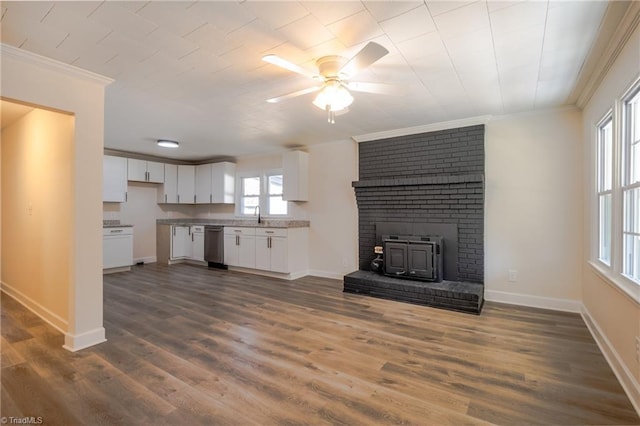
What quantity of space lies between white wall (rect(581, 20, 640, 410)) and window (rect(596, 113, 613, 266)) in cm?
11

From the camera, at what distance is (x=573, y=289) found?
136 inches

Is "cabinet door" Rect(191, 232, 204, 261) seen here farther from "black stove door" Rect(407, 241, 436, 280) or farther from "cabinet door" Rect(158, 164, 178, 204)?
"black stove door" Rect(407, 241, 436, 280)

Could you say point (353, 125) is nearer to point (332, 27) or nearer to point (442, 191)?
point (442, 191)

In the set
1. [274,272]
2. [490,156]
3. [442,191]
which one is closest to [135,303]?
[274,272]

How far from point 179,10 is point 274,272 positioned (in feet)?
13.7

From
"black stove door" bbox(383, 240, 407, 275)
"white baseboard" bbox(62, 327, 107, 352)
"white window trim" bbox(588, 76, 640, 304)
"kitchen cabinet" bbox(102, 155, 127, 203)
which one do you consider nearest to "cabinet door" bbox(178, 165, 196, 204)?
"kitchen cabinet" bbox(102, 155, 127, 203)

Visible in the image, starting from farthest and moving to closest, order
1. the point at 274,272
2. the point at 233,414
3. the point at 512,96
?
1. the point at 274,272
2. the point at 512,96
3. the point at 233,414

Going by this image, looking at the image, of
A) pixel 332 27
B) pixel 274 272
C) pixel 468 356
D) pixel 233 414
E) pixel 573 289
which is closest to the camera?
pixel 233 414

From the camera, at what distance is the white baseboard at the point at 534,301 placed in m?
3.45

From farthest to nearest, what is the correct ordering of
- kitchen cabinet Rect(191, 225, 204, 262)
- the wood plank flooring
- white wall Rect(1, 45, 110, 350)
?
kitchen cabinet Rect(191, 225, 204, 262), white wall Rect(1, 45, 110, 350), the wood plank flooring

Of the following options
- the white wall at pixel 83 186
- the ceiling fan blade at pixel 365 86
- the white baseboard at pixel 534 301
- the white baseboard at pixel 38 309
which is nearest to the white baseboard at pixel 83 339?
the white wall at pixel 83 186

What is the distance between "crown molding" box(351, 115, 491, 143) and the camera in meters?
3.87

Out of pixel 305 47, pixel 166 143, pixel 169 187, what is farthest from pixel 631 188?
pixel 169 187

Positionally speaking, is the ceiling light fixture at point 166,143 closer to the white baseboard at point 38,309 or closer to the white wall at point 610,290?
the white baseboard at point 38,309
